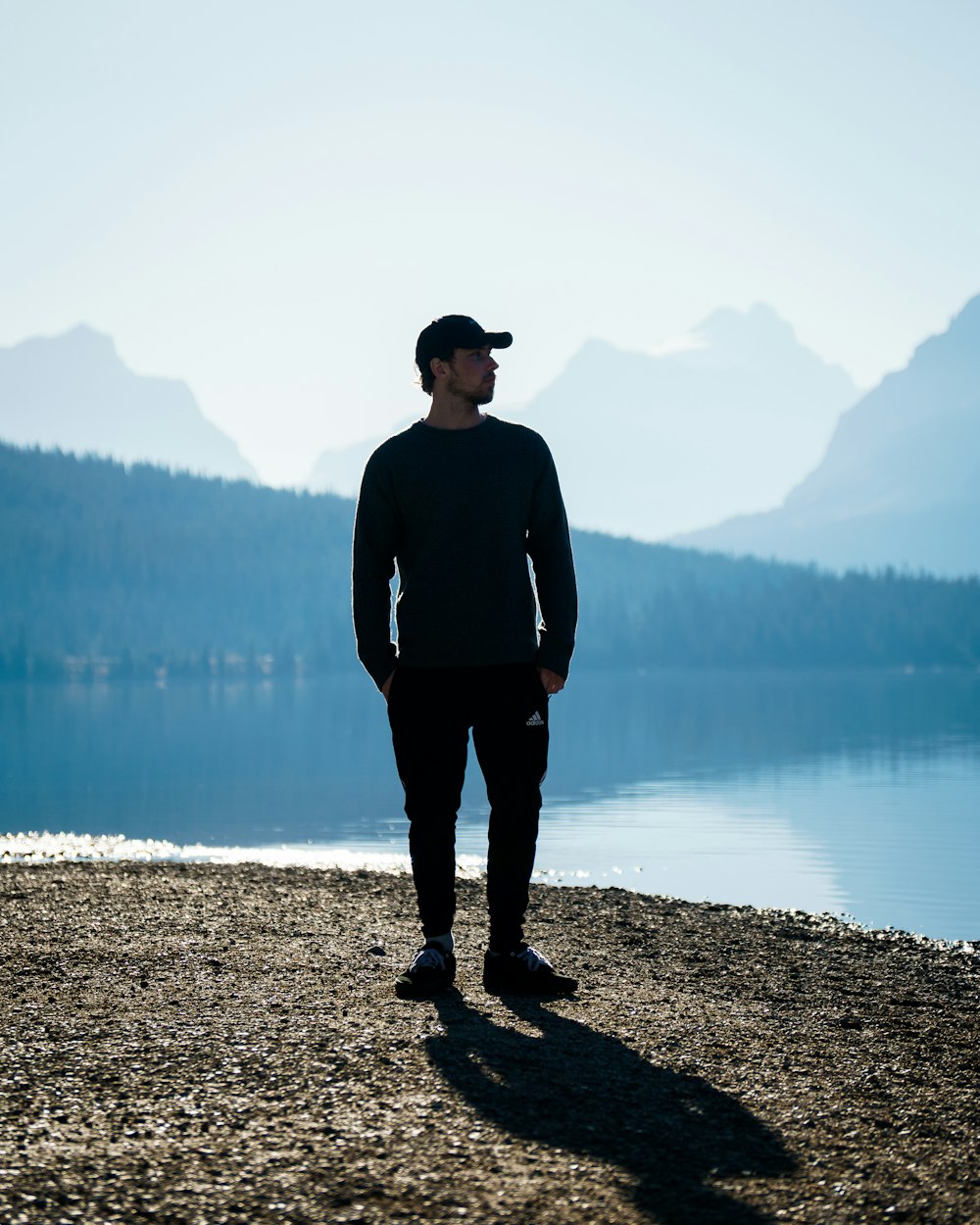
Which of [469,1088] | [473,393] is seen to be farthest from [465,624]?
[469,1088]

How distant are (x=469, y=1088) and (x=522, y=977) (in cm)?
188

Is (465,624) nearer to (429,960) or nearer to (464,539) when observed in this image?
(464,539)

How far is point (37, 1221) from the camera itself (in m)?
3.64

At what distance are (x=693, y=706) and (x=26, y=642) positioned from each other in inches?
4956

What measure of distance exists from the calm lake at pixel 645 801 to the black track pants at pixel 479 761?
32.0 ft

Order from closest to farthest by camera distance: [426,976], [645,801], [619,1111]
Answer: [619,1111] < [426,976] < [645,801]

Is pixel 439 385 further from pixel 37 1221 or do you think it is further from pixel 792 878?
pixel 792 878

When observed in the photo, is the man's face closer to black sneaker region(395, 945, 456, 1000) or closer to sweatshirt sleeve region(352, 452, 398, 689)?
sweatshirt sleeve region(352, 452, 398, 689)

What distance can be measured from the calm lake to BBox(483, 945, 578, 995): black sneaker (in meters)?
9.57

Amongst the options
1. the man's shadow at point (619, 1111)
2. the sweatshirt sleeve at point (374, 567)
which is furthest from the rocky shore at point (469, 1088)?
the sweatshirt sleeve at point (374, 567)

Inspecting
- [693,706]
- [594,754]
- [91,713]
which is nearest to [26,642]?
[91,713]

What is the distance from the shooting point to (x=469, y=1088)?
15.7ft

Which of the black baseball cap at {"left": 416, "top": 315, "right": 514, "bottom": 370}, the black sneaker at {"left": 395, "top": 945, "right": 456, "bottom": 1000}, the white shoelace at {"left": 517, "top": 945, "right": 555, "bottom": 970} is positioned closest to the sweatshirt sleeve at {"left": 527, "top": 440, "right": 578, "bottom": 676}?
the black baseball cap at {"left": 416, "top": 315, "right": 514, "bottom": 370}

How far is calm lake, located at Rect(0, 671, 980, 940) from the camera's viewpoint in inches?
782
